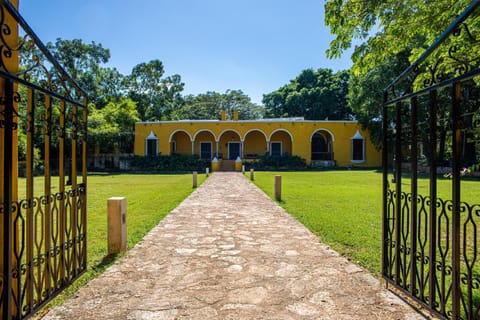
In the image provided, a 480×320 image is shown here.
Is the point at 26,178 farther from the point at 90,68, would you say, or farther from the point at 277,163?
the point at 90,68

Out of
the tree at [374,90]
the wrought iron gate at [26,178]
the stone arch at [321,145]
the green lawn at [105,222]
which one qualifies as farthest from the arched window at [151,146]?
the wrought iron gate at [26,178]

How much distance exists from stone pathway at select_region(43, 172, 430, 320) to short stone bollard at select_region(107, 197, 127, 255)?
9.9 inches

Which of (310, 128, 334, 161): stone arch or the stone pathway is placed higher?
(310, 128, 334, 161): stone arch

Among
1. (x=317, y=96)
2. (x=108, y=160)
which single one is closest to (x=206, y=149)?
(x=108, y=160)

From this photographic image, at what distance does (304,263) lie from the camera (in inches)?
147

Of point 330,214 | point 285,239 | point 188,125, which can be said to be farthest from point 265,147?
point 285,239

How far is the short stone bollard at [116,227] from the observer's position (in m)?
4.10

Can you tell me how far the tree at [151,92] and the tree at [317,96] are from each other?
14814 millimetres

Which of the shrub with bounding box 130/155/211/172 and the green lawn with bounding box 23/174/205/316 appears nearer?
the green lawn with bounding box 23/174/205/316

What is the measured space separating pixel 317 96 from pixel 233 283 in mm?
33214

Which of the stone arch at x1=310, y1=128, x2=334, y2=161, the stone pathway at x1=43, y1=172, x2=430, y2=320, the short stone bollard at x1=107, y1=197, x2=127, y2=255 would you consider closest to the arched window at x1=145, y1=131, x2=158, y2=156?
the stone arch at x1=310, y1=128, x2=334, y2=161

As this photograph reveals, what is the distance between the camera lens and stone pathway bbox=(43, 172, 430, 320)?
2.56 m

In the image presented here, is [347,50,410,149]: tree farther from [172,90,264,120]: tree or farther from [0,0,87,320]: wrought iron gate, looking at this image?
[172,90,264,120]: tree

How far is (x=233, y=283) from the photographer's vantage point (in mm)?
3137
